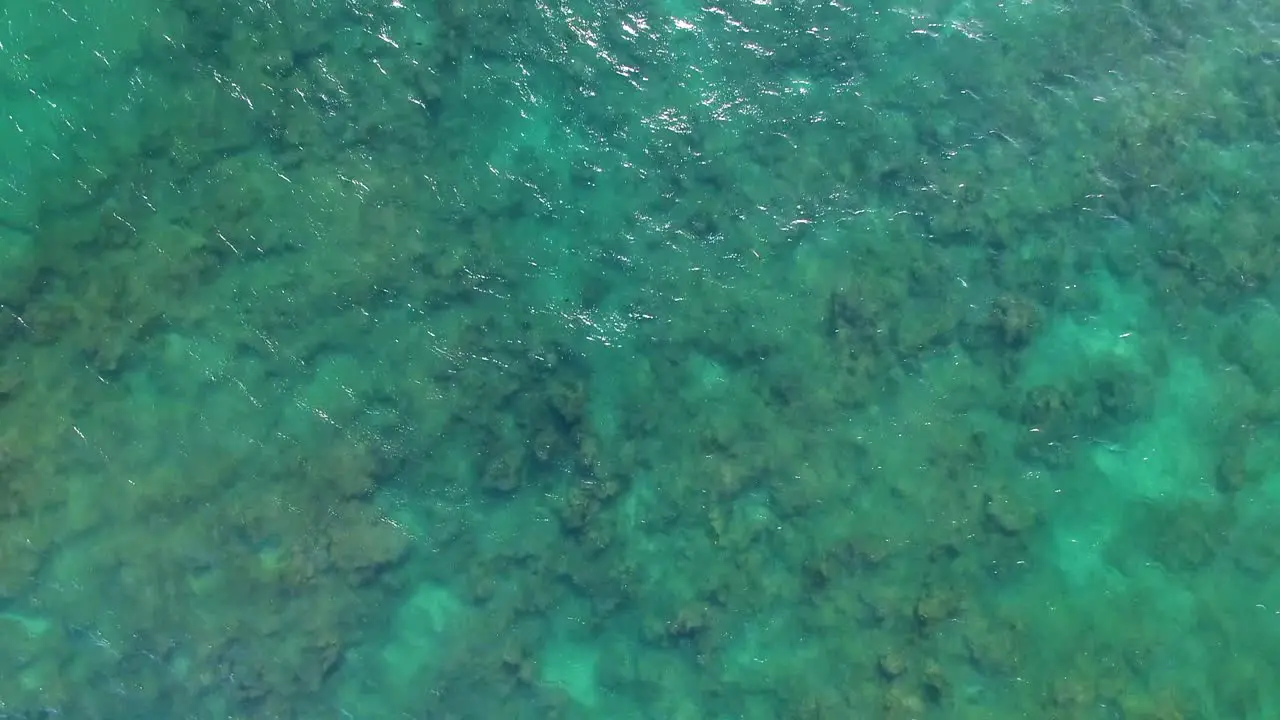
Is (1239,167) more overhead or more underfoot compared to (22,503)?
more overhead

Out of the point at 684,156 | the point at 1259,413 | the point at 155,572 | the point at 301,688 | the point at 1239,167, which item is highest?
the point at 1239,167

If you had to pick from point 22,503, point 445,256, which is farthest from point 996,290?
point 22,503

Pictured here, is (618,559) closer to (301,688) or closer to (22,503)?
(301,688)

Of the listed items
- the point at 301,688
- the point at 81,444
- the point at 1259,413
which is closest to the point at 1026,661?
the point at 1259,413

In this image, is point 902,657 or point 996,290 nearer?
point 902,657

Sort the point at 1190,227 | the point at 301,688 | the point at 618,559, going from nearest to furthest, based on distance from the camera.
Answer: the point at 301,688, the point at 618,559, the point at 1190,227

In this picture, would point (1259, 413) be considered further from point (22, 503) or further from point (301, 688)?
point (22, 503)

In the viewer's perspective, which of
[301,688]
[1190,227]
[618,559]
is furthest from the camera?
[1190,227]
